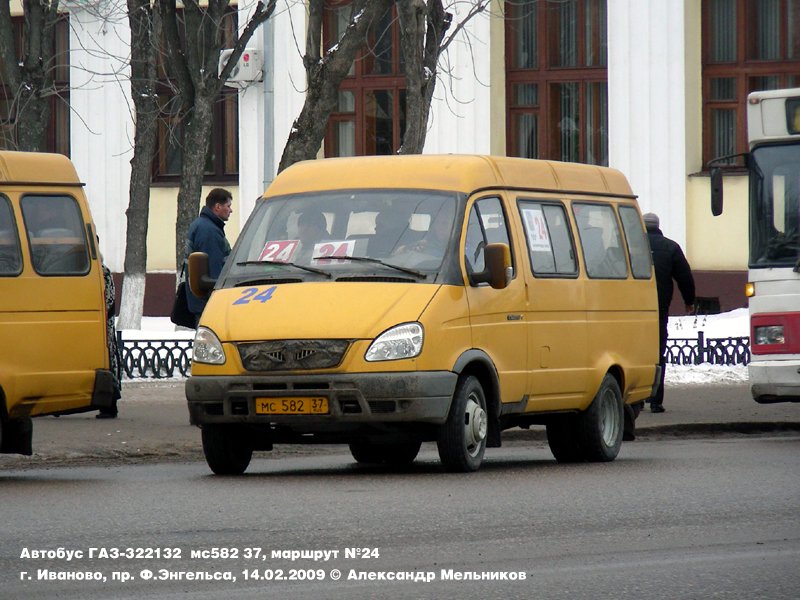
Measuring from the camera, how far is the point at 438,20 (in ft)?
81.4

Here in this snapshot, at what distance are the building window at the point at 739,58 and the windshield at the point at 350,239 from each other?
20.1 metres

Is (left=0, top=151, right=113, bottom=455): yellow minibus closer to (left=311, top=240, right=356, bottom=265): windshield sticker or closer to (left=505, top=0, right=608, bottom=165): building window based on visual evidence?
(left=311, top=240, right=356, bottom=265): windshield sticker

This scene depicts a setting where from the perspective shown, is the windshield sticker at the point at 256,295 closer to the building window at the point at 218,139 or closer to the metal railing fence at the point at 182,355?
the metal railing fence at the point at 182,355

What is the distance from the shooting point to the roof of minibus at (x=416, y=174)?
41.3ft

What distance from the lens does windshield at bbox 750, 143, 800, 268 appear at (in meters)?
15.9

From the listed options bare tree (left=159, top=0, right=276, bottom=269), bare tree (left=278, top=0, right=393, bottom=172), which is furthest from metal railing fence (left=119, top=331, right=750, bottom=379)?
bare tree (left=159, top=0, right=276, bottom=269)

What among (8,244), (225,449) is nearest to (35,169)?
(8,244)

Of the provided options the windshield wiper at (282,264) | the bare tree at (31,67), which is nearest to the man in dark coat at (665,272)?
the windshield wiper at (282,264)

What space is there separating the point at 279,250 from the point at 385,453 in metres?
2.00

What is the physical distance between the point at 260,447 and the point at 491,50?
21.2 m

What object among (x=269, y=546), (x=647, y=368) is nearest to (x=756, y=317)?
(x=647, y=368)

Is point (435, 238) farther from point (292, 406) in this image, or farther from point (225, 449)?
point (225, 449)

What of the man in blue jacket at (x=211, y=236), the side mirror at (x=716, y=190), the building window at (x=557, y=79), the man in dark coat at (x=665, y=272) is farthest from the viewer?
the building window at (x=557, y=79)

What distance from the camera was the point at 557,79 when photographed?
108ft
